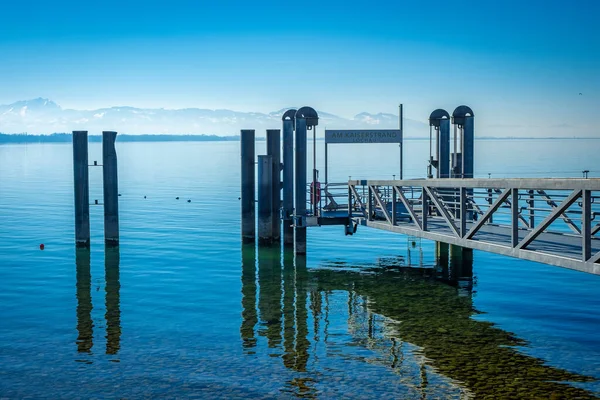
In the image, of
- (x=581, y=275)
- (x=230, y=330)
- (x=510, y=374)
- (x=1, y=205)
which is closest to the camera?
(x=510, y=374)

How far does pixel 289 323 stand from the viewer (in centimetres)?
1680

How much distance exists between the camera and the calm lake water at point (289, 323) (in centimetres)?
1263

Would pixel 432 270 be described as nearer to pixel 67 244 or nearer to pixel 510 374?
pixel 510 374

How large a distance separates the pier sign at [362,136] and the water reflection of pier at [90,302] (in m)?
7.91

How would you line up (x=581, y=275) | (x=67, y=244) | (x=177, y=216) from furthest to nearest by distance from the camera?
(x=177, y=216) → (x=67, y=244) → (x=581, y=275)

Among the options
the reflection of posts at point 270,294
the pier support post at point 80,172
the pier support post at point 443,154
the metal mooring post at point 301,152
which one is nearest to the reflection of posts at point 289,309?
the reflection of posts at point 270,294

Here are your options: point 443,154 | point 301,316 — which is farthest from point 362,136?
point 301,316

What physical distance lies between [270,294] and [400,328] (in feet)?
16.6

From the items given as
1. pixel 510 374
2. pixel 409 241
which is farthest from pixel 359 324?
pixel 409 241

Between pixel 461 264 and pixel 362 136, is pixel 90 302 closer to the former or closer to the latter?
pixel 362 136

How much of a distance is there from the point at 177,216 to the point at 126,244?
10.0 m

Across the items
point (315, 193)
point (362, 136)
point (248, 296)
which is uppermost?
point (362, 136)

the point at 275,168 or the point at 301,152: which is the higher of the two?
the point at 301,152

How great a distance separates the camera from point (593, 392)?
39.4ft
